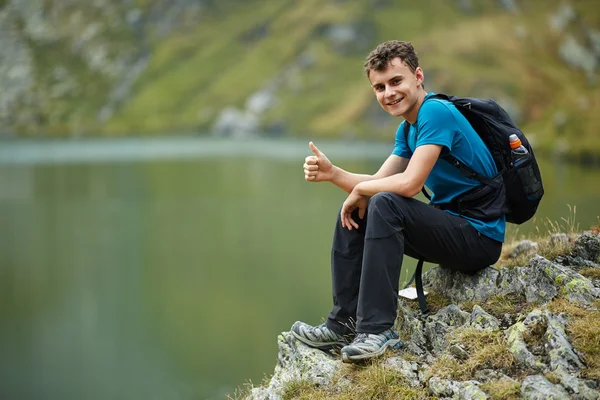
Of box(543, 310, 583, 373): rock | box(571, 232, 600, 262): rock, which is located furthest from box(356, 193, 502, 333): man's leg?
box(571, 232, 600, 262): rock

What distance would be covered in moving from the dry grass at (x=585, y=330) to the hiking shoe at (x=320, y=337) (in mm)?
2207

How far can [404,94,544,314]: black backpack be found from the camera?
6.03 meters

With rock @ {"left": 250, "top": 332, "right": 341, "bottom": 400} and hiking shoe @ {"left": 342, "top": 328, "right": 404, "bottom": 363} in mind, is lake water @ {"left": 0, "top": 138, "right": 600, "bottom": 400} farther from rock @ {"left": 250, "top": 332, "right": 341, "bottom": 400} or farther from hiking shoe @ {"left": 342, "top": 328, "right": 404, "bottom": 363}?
hiking shoe @ {"left": 342, "top": 328, "right": 404, "bottom": 363}

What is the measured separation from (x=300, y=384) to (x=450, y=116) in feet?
10.5

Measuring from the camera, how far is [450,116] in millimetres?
5738

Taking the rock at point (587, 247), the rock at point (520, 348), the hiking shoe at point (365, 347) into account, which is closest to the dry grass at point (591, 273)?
the rock at point (587, 247)

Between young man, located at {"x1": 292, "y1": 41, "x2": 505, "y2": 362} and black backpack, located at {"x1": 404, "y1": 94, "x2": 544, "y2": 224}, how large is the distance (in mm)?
100

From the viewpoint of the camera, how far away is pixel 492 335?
560 centimetres

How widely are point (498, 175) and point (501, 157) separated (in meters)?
0.20

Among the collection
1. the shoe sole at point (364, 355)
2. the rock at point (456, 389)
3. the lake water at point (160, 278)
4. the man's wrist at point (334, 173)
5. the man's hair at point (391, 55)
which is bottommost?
the lake water at point (160, 278)

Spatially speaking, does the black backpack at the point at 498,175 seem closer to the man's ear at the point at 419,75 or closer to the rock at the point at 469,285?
the man's ear at the point at 419,75

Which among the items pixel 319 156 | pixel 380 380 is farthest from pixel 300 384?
pixel 319 156

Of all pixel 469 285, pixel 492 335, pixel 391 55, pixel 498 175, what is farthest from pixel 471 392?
pixel 391 55

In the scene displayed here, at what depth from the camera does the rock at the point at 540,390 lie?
459cm
